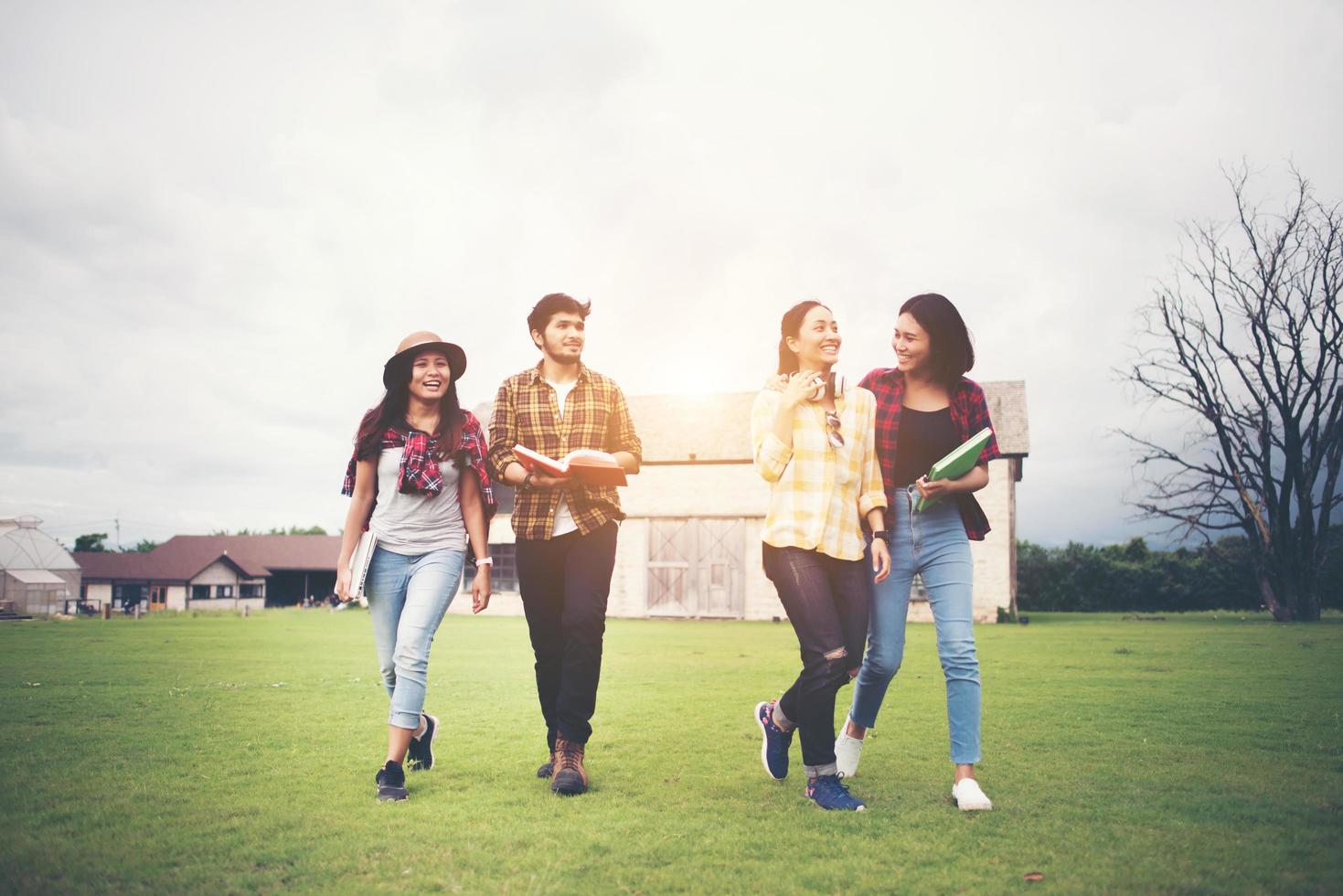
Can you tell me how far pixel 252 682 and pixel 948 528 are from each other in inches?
280

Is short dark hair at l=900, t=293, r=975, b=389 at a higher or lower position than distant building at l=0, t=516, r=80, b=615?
higher

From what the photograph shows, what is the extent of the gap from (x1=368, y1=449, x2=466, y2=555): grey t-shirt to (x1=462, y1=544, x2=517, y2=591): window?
2297 cm

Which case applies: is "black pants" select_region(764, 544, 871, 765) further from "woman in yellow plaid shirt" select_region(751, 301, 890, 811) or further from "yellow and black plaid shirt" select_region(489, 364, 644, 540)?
"yellow and black plaid shirt" select_region(489, 364, 644, 540)

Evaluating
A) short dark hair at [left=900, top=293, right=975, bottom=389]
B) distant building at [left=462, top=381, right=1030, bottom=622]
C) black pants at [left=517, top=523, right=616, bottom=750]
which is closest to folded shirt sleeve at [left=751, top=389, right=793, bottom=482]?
short dark hair at [left=900, top=293, right=975, bottom=389]

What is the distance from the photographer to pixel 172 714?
624 cm

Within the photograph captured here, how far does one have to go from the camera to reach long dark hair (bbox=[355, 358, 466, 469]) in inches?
168

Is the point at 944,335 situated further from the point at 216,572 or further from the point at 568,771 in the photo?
the point at 216,572

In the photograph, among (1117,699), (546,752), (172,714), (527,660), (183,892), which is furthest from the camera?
(527,660)

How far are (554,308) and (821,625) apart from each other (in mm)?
2113

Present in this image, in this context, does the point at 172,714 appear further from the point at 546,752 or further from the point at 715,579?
the point at 715,579

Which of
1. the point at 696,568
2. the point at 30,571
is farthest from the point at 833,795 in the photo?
the point at 30,571

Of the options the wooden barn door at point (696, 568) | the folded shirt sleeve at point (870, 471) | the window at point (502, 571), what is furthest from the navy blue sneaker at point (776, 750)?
the window at point (502, 571)

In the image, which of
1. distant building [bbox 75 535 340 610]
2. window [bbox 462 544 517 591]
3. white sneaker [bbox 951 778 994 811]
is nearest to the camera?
white sneaker [bbox 951 778 994 811]

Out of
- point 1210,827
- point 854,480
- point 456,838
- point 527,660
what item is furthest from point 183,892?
point 527,660
